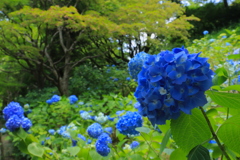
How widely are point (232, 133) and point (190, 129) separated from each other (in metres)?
0.11

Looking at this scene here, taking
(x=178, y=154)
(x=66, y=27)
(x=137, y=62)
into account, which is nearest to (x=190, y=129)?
(x=178, y=154)

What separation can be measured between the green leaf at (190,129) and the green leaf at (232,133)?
41 mm

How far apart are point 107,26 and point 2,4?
2.58m

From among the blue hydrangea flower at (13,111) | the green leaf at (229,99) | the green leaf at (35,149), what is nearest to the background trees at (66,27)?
the blue hydrangea flower at (13,111)

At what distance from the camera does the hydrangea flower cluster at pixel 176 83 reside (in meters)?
0.53

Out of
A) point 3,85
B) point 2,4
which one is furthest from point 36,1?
point 3,85

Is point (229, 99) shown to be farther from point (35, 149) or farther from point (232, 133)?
point (35, 149)

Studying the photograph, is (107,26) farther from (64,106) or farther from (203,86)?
(203,86)

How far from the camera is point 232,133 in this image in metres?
0.58

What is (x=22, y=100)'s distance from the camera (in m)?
5.25

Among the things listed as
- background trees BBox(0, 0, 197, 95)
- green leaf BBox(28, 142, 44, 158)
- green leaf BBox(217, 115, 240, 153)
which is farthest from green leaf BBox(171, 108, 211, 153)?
background trees BBox(0, 0, 197, 95)

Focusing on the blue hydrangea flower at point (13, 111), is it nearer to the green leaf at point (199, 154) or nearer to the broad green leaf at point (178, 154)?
the broad green leaf at point (178, 154)

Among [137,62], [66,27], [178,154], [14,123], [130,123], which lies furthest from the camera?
[66,27]

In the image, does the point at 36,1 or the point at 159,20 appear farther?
the point at 36,1
